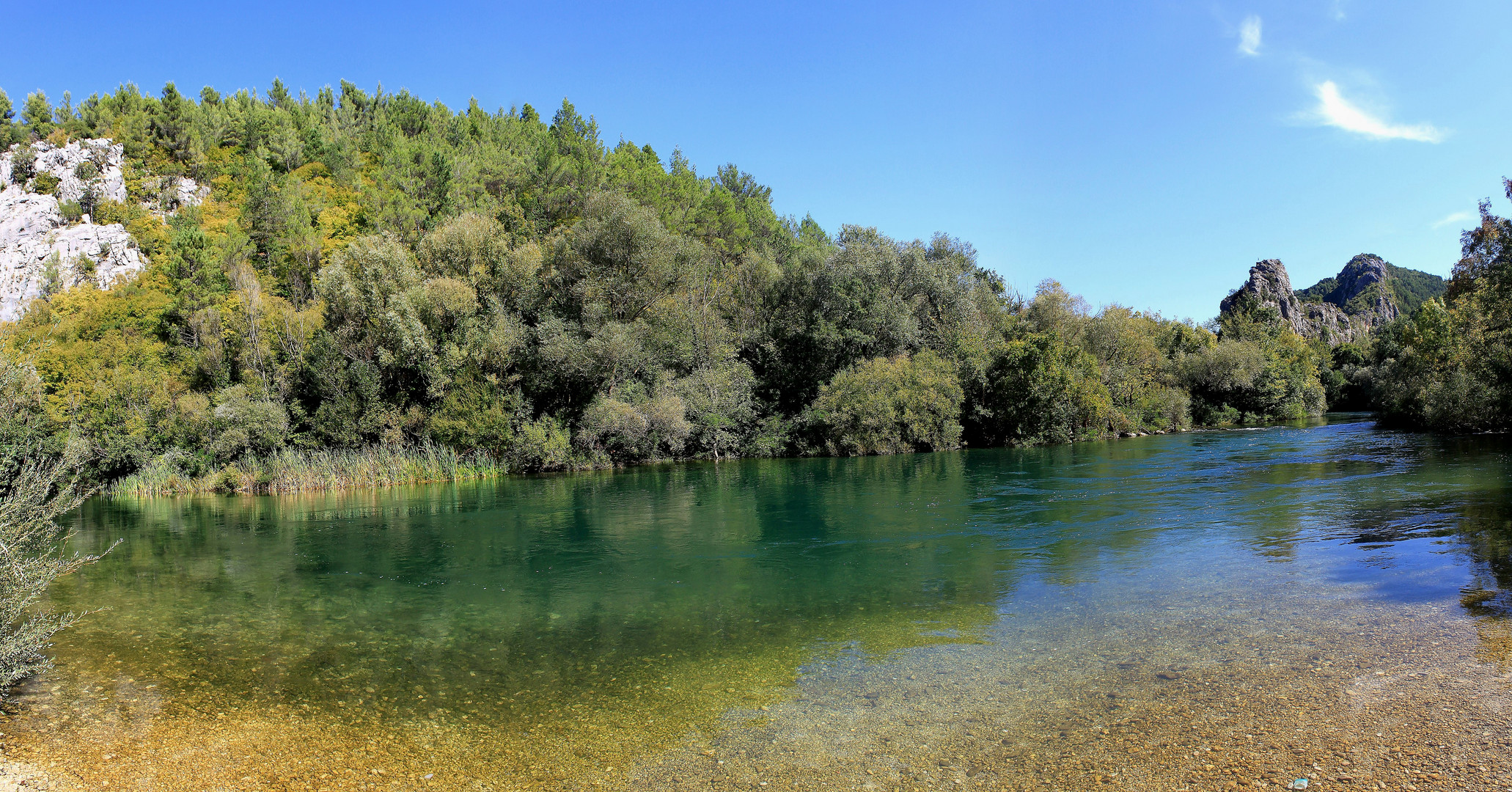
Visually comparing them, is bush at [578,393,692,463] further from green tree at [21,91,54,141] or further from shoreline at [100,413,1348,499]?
green tree at [21,91,54,141]

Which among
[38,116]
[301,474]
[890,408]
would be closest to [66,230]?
[38,116]

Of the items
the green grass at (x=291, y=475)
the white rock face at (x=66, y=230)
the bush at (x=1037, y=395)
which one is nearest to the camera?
the green grass at (x=291, y=475)

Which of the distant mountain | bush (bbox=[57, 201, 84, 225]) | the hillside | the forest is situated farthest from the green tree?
the hillside

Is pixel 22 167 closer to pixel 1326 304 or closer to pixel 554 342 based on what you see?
pixel 554 342

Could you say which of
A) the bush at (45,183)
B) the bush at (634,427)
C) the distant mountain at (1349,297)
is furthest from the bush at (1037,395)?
the bush at (45,183)

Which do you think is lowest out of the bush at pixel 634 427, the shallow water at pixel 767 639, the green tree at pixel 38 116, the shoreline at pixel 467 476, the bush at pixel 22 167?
the shallow water at pixel 767 639

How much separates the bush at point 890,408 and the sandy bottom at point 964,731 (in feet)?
122

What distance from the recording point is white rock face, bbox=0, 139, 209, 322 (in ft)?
191

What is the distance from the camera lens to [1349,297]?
135 meters

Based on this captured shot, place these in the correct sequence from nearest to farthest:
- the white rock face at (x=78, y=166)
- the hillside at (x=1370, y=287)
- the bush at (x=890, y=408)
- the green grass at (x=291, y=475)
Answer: the green grass at (x=291, y=475)
the bush at (x=890, y=408)
the white rock face at (x=78, y=166)
the hillside at (x=1370, y=287)

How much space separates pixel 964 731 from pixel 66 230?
83980 millimetres

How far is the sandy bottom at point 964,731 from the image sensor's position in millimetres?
6062

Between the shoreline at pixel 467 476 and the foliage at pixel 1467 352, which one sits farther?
the shoreline at pixel 467 476

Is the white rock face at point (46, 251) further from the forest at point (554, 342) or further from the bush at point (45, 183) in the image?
the forest at point (554, 342)
